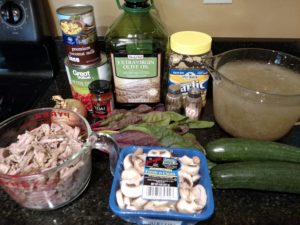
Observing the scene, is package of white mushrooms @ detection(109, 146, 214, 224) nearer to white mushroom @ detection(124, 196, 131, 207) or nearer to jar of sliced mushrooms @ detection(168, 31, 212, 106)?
white mushroom @ detection(124, 196, 131, 207)

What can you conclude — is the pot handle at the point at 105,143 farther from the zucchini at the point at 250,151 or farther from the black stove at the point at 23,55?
the black stove at the point at 23,55

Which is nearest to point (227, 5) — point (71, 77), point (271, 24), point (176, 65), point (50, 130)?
point (271, 24)

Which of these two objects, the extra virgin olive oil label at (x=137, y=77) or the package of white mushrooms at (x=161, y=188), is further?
the extra virgin olive oil label at (x=137, y=77)

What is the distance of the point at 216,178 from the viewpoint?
1.94ft

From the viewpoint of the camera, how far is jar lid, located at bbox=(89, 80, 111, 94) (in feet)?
2.36

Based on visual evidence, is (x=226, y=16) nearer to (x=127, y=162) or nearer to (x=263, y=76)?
(x=263, y=76)

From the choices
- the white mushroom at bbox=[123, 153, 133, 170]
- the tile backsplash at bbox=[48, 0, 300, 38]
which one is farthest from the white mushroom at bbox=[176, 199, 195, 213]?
the tile backsplash at bbox=[48, 0, 300, 38]

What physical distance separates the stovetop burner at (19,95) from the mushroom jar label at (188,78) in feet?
1.40

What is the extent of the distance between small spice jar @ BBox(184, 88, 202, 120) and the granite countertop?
0.24 meters

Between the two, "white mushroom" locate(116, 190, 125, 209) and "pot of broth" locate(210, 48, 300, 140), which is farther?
"pot of broth" locate(210, 48, 300, 140)

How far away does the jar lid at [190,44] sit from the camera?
2.31 ft

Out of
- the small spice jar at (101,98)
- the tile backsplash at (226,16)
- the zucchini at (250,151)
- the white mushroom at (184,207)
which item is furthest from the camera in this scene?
the tile backsplash at (226,16)

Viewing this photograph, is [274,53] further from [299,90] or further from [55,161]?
[55,161]

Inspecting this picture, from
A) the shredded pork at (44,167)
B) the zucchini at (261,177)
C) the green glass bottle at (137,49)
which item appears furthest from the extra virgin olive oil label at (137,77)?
the zucchini at (261,177)
